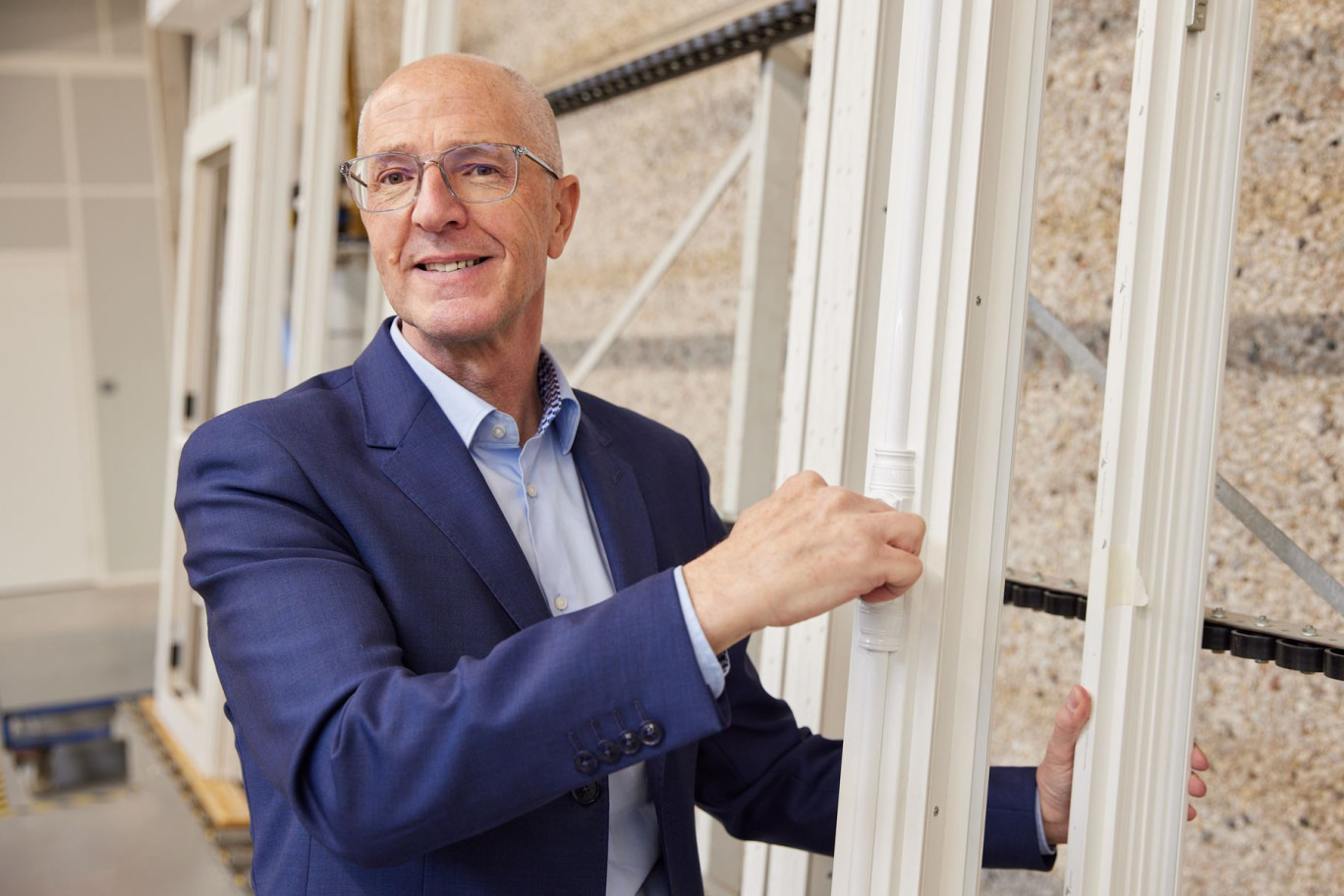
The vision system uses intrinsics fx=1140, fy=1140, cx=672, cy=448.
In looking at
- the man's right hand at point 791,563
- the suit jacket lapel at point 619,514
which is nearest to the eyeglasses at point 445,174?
the suit jacket lapel at point 619,514

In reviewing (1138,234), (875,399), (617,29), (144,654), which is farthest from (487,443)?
(144,654)

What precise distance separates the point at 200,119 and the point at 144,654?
3.18 m

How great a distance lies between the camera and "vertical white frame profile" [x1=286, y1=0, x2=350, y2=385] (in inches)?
132

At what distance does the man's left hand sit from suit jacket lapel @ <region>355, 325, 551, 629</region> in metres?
0.56

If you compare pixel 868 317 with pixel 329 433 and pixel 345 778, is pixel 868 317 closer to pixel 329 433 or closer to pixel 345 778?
pixel 329 433

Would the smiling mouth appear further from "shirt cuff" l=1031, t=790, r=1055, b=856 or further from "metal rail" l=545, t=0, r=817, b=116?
"metal rail" l=545, t=0, r=817, b=116

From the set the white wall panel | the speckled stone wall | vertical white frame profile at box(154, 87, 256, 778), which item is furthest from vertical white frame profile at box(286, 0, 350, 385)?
the white wall panel

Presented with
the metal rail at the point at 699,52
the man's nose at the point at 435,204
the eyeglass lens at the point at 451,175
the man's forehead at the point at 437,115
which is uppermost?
the metal rail at the point at 699,52

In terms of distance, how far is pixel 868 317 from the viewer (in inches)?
71.1

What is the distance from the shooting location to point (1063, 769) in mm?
1243

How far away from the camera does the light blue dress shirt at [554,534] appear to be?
4.25ft

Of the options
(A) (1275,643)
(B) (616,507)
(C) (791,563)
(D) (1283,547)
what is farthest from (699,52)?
(C) (791,563)

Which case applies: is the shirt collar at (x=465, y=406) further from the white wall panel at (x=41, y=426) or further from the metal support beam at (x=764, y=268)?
the white wall panel at (x=41, y=426)

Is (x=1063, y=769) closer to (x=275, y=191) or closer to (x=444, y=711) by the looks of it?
(x=444, y=711)
